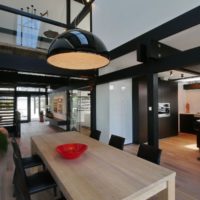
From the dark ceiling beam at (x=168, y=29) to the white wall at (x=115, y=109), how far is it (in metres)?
1.49

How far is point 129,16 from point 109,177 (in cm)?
348

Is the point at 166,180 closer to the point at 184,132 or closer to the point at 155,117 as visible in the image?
the point at 155,117

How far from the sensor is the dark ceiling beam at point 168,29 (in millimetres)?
2404

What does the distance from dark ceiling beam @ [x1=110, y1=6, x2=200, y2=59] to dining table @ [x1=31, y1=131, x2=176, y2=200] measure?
2.22m

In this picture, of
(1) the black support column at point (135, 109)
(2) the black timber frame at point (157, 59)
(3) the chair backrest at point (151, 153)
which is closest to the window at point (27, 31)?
(2) the black timber frame at point (157, 59)

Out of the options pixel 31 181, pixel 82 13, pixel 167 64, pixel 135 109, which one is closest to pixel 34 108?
pixel 82 13

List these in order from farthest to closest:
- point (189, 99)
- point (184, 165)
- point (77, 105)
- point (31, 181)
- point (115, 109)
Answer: point (189, 99) → point (77, 105) → point (115, 109) → point (184, 165) → point (31, 181)

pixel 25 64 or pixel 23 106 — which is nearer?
pixel 25 64

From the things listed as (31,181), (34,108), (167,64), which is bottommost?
(31,181)

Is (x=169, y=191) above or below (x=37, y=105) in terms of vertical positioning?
below

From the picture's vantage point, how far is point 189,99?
25.2ft

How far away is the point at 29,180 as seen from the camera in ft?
6.45

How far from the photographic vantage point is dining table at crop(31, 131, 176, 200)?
1220 mm

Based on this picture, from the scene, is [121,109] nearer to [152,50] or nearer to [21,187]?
[152,50]
